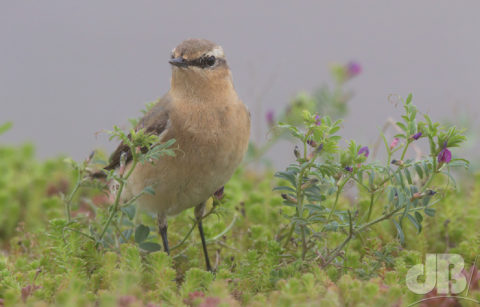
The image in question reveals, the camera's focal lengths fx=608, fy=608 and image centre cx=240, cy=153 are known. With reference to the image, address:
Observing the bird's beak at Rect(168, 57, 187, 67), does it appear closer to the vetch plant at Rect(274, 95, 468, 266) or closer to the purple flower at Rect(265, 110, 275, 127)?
the vetch plant at Rect(274, 95, 468, 266)

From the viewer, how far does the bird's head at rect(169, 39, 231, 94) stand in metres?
3.84

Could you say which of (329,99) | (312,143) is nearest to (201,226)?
(312,143)

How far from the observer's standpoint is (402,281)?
284 centimetres

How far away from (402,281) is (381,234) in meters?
0.98

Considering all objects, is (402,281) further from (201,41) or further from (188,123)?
(201,41)

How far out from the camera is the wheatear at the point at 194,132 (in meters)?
3.63

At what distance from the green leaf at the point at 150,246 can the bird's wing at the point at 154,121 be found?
0.58m

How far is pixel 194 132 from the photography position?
3633 millimetres

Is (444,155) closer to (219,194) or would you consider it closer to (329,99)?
(219,194)

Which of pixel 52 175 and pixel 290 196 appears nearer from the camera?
pixel 290 196

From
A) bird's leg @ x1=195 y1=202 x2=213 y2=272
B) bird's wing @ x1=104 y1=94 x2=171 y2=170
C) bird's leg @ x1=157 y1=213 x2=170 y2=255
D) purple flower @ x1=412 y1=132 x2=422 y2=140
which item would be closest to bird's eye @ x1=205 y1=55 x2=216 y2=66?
bird's wing @ x1=104 y1=94 x2=171 y2=170

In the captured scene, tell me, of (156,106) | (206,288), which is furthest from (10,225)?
(206,288)

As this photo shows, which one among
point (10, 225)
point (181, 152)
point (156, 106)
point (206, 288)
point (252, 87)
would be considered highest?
point (252, 87)

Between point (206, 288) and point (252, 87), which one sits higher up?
point (252, 87)
